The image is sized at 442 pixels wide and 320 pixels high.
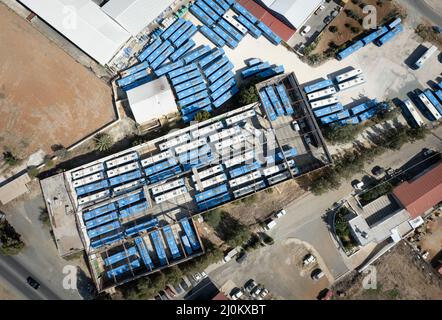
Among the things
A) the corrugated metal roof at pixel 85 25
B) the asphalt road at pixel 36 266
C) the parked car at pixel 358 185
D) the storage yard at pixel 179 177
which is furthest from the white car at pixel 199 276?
the corrugated metal roof at pixel 85 25

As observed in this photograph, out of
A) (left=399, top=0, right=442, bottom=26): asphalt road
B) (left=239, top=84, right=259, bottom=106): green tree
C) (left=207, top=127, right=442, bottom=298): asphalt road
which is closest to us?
(left=207, top=127, right=442, bottom=298): asphalt road

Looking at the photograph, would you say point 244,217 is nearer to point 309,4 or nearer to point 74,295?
point 74,295

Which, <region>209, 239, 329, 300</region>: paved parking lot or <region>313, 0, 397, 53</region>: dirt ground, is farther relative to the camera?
<region>313, 0, 397, 53</region>: dirt ground

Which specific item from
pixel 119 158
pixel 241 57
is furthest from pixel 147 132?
pixel 241 57

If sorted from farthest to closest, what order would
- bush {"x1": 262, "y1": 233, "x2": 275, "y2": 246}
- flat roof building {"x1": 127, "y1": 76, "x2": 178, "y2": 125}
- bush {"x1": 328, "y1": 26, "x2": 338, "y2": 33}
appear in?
1. bush {"x1": 328, "y1": 26, "x2": 338, "y2": 33}
2. flat roof building {"x1": 127, "y1": 76, "x2": 178, "y2": 125}
3. bush {"x1": 262, "y1": 233, "x2": 275, "y2": 246}

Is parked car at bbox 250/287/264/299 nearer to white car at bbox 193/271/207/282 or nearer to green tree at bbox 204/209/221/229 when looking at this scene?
white car at bbox 193/271/207/282

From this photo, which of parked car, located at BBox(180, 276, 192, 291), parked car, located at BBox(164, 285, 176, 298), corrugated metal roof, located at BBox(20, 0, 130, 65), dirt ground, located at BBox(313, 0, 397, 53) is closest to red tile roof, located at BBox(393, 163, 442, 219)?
dirt ground, located at BBox(313, 0, 397, 53)
